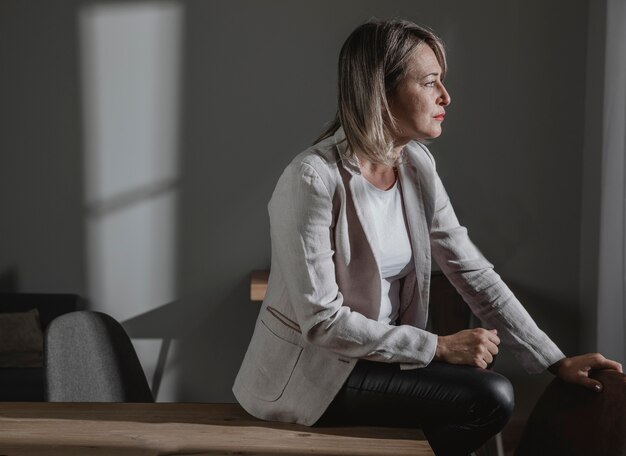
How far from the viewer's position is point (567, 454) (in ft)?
6.41

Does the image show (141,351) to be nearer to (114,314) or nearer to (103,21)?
(114,314)

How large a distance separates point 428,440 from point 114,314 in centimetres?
267

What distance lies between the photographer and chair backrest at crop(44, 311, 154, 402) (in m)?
2.28

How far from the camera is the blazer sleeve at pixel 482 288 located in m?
2.18

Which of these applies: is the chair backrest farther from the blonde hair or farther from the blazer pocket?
the blonde hair

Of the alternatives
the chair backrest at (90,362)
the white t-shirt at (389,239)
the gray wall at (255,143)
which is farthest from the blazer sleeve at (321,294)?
the gray wall at (255,143)

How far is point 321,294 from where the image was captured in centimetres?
191

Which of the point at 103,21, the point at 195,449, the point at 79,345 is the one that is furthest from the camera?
the point at 103,21

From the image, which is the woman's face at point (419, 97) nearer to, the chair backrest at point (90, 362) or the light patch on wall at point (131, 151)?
the chair backrest at point (90, 362)

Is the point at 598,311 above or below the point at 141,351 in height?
above

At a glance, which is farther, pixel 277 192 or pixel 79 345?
pixel 79 345

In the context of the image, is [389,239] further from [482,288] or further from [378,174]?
[482,288]

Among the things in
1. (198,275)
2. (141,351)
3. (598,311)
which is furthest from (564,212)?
(141,351)

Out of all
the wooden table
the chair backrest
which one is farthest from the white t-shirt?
the chair backrest
